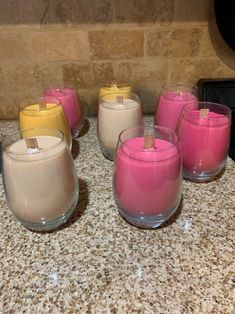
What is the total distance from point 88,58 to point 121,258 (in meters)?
0.67

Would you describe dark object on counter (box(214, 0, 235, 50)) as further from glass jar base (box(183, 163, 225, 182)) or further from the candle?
glass jar base (box(183, 163, 225, 182))

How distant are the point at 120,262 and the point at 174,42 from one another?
A: 72cm

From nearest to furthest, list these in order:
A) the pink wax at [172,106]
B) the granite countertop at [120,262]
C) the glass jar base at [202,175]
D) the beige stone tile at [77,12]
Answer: the granite countertop at [120,262]
the glass jar base at [202,175]
the pink wax at [172,106]
the beige stone tile at [77,12]

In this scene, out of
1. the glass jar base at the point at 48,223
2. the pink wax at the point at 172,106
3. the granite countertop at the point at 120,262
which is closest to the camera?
the granite countertop at the point at 120,262

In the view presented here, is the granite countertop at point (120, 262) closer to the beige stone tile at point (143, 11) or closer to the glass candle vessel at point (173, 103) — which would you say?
the glass candle vessel at point (173, 103)

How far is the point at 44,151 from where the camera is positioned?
1.42 ft

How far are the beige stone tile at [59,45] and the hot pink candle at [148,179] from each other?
0.53 metres

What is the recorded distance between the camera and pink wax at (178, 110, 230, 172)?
1.85 feet

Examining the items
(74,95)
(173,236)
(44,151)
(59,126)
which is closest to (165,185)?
(173,236)

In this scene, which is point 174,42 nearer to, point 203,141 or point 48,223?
point 203,141

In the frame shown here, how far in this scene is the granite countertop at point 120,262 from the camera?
0.37 meters

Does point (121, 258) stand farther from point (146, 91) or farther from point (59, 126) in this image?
point (146, 91)

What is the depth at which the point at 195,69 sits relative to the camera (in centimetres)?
94

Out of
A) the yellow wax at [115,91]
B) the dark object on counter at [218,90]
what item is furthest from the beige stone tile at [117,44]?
the dark object on counter at [218,90]
